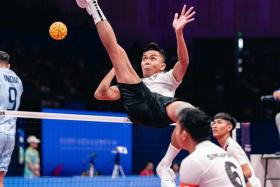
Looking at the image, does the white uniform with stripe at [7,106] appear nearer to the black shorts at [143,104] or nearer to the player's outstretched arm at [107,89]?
the player's outstretched arm at [107,89]

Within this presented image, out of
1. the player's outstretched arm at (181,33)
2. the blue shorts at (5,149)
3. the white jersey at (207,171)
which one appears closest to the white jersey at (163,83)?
the player's outstretched arm at (181,33)

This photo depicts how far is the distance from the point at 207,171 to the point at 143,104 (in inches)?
86.8

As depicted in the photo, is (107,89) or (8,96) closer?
(107,89)

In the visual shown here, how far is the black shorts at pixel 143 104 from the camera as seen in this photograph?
22.8 ft

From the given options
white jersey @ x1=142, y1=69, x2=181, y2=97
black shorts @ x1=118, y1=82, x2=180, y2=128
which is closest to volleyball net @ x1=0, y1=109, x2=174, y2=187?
white jersey @ x1=142, y1=69, x2=181, y2=97

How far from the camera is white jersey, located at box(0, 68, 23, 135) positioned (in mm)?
9047

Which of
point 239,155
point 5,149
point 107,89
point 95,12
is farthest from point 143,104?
point 5,149

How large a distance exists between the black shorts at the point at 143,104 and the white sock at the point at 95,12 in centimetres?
77

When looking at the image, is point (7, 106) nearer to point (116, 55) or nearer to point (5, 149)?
point (5, 149)

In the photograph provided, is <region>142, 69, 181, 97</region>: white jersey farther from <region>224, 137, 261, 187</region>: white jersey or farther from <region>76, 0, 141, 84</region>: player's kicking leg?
<region>224, 137, 261, 187</region>: white jersey

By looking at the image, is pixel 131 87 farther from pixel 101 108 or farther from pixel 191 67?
pixel 191 67

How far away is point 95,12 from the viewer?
7.16 meters

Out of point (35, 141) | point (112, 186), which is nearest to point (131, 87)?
point (112, 186)

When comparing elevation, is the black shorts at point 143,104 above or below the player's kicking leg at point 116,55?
below
